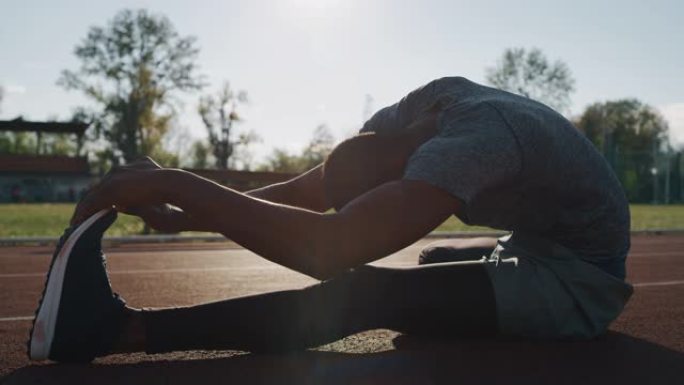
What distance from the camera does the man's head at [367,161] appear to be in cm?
214

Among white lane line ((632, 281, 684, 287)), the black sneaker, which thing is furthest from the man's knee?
white lane line ((632, 281, 684, 287))

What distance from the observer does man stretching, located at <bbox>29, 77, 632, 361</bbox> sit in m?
1.89

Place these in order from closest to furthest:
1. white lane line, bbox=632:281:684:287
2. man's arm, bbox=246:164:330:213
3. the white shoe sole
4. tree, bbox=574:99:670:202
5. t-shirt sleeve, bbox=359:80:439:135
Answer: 1. the white shoe sole
2. t-shirt sleeve, bbox=359:80:439:135
3. man's arm, bbox=246:164:330:213
4. white lane line, bbox=632:281:684:287
5. tree, bbox=574:99:670:202

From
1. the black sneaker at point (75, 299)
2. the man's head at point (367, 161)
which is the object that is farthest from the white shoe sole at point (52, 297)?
the man's head at point (367, 161)

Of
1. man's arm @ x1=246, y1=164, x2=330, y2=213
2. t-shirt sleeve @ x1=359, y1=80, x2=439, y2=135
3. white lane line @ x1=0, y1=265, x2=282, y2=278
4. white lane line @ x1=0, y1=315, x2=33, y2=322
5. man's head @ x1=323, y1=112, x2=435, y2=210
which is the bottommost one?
white lane line @ x1=0, y1=265, x2=282, y2=278

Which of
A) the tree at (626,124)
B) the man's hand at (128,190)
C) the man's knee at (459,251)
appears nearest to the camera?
the man's hand at (128,190)

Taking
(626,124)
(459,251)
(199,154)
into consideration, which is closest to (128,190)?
(459,251)

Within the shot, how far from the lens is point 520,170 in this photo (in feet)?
6.99

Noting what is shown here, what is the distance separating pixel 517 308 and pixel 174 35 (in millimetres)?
38108

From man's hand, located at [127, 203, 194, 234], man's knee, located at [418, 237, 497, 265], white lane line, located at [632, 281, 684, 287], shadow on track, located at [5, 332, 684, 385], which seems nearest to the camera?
shadow on track, located at [5, 332, 684, 385]

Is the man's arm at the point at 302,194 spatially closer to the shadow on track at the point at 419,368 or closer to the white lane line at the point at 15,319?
the shadow on track at the point at 419,368

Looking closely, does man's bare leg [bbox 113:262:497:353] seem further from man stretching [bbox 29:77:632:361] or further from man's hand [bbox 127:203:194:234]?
man's hand [bbox 127:203:194:234]

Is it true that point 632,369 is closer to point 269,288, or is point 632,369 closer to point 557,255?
point 557,255

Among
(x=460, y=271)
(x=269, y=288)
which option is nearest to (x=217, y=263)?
(x=269, y=288)
